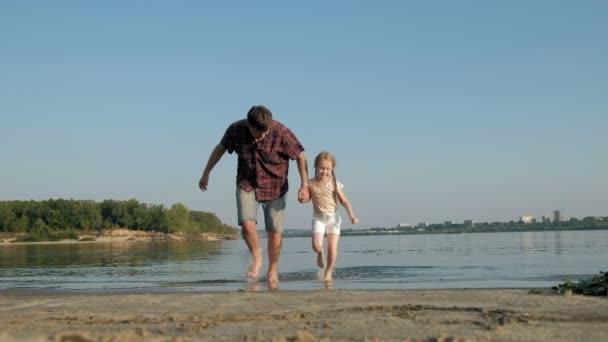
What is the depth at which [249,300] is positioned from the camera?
16.3 feet

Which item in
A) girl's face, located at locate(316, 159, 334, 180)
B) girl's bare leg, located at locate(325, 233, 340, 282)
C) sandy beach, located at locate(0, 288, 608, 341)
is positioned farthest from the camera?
girl's face, located at locate(316, 159, 334, 180)

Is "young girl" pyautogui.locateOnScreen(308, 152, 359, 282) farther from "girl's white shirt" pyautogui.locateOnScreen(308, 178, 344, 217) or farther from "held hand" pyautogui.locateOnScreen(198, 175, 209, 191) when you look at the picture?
"held hand" pyautogui.locateOnScreen(198, 175, 209, 191)

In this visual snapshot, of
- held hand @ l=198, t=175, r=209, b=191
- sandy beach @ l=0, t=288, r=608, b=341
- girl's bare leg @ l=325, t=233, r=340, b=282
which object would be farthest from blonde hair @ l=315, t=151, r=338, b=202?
sandy beach @ l=0, t=288, r=608, b=341

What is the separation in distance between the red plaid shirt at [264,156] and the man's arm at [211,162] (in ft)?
0.70

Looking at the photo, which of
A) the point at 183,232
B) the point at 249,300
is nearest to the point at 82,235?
the point at 183,232

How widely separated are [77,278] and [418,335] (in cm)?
861

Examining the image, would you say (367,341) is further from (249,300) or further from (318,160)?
(318,160)

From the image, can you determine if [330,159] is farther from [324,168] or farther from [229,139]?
[229,139]

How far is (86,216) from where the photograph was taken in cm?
11625

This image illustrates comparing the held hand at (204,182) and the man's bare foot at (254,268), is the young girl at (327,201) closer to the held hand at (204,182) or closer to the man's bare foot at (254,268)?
the man's bare foot at (254,268)

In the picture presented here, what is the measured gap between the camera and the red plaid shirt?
6.87 meters

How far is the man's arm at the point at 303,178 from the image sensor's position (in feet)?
22.9

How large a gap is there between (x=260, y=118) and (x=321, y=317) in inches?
120

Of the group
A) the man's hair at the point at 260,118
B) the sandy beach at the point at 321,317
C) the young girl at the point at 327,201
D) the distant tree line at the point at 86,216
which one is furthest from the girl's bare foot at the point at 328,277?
the distant tree line at the point at 86,216
